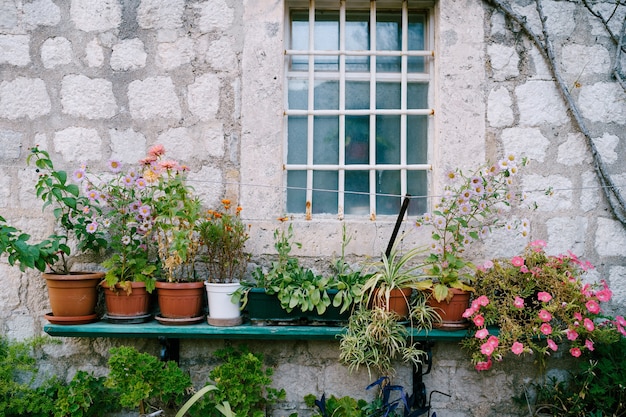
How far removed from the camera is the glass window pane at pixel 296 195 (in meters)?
3.15

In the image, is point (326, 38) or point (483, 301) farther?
point (326, 38)

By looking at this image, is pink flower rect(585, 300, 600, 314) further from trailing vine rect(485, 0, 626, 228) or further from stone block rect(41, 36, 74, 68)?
stone block rect(41, 36, 74, 68)

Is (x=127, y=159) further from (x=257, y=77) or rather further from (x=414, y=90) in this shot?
(x=414, y=90)

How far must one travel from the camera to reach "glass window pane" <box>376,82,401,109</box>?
3.20m

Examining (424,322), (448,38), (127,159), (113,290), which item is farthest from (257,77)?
(424,322)

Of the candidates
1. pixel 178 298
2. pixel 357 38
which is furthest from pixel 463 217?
pixel 178 298

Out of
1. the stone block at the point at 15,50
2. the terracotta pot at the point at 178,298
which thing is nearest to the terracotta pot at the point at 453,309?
the terracotta pot at the point at 178,298

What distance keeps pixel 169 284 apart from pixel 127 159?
2.67 ft

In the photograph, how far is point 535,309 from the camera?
2775 millimetres

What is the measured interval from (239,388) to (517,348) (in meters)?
1.43

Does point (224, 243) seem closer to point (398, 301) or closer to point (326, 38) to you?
point (398, 301)

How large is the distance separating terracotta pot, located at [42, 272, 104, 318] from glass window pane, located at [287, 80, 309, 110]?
60.6 inches

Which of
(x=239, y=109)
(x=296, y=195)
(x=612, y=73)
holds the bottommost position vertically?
(x=296, y=195)

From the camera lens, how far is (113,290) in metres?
2.77
